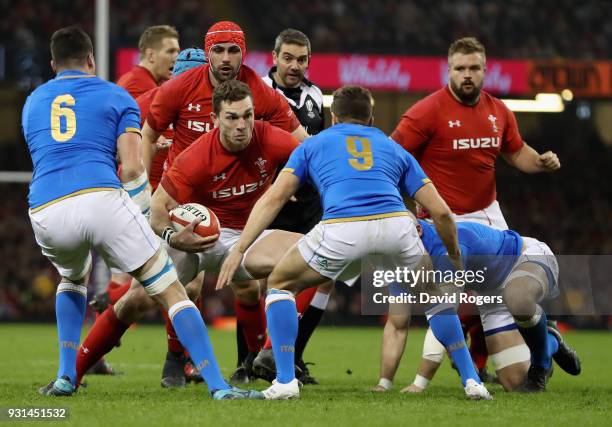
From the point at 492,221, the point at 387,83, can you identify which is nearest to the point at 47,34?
the point at 387,83

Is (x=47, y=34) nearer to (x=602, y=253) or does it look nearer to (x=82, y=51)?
(x=602, y=253)

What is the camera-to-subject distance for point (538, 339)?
6887 millimetres

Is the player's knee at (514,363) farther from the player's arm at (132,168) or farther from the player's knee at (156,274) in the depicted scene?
the player's arm at (132,168)

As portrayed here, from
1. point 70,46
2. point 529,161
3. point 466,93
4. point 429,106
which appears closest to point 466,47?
point 466,93

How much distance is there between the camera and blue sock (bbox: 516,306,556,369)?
22.2 feet

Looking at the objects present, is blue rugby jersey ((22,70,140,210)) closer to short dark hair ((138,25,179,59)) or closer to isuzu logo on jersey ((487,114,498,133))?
isuzu logo on jersey ((487,114,498,133))

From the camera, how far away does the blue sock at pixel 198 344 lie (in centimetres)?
575

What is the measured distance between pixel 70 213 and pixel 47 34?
14.7 meters

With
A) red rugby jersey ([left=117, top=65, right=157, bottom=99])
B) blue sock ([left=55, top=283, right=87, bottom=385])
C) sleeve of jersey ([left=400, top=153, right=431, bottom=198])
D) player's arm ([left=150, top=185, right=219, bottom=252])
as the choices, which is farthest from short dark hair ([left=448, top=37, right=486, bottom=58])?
blue sock ([left=55, top=283, right=87, bottom=385])

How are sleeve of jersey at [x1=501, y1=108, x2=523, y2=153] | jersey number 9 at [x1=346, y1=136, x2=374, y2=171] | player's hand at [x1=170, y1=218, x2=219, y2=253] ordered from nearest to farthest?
jersey number 9 at [x1=346, y1=136, x2=374, y2=171], player's hand at [x1=170, y1=218, x2=219, y2=253], sleeve of jersey at [x1=501, y1=108, x2=523, y2=153]

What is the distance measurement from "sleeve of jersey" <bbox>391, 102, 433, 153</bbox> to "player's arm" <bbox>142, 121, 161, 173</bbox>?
5.14 ft

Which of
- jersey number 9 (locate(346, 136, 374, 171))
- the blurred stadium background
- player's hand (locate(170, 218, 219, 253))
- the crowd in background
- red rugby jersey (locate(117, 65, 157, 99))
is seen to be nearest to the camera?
jersey number 9 (locate(346, 136, 374, 171))

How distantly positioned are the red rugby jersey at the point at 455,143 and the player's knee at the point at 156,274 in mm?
2197

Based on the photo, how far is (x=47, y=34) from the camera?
19.8 m
